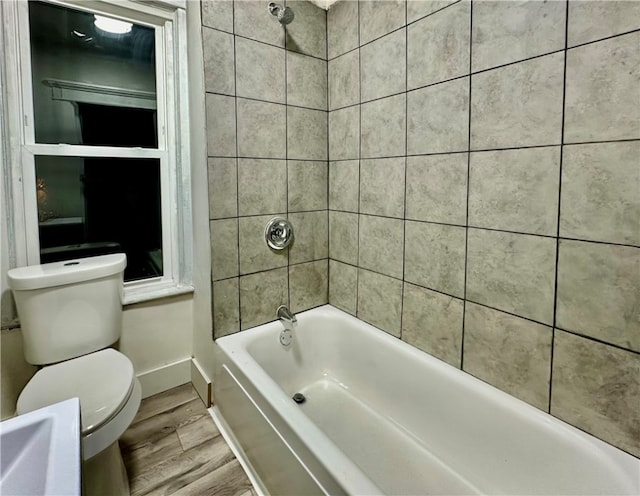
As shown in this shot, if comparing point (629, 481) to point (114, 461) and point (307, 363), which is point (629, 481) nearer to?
point (307, 363)

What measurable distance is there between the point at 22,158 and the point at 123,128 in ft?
1.50

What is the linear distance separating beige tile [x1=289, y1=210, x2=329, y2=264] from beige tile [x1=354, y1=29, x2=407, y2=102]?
0.69 metres

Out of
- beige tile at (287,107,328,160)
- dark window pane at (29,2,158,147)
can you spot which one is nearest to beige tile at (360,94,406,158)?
beige tile at (287,107,328,160)

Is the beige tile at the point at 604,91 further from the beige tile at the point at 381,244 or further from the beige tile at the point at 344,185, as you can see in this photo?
the beige tile at the point at 344,185

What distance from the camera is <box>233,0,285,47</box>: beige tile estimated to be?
1.62 metres

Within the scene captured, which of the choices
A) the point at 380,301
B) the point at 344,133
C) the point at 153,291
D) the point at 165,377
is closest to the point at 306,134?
the point at 344,133

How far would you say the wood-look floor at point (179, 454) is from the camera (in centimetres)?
138

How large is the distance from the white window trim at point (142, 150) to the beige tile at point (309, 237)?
61cm

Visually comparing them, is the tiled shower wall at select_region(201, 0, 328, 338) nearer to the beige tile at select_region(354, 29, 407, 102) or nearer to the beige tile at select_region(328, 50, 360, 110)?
the beige tile at select_region(328, 50, 360, 110)

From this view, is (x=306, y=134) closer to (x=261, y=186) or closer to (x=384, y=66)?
(x=261, y=186)

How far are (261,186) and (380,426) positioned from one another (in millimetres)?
1306

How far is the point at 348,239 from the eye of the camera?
6.37 feet

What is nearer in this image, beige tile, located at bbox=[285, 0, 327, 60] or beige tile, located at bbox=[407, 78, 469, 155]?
beige tile, located at bbox=[407, 78, 469, 155]

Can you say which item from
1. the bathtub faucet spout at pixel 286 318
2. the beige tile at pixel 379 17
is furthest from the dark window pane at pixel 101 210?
the beige tile at pixel 379 17
